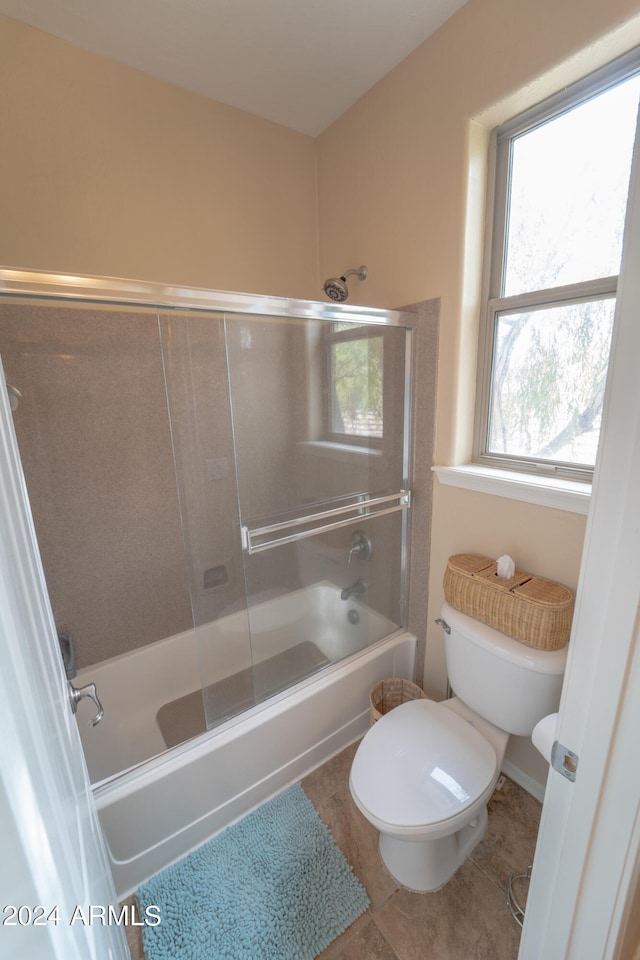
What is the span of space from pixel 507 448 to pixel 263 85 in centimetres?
173

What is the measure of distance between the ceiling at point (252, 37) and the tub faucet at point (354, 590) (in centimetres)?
209

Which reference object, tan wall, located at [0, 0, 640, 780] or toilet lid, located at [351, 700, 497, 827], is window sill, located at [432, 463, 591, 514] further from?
toilet lid, located at [351, 700, 497, 827]

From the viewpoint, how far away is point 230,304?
1.22 metres

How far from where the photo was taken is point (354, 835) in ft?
4.24

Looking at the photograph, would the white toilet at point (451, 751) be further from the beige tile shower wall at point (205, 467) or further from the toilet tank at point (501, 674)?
the beige tile shower wall at point (205, 467)

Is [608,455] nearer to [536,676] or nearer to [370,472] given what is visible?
[536,676]

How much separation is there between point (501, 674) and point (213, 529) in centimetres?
112

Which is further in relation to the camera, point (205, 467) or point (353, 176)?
point (353, 176)

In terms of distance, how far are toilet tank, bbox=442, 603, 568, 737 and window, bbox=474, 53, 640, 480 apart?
22.5 inches

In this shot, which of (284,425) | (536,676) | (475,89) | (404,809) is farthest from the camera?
(284,425)

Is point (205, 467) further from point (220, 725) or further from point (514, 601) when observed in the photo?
→ point (514, 601)

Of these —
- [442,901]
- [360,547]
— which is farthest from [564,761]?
[360,547]

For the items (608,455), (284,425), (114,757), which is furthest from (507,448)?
(114,757)

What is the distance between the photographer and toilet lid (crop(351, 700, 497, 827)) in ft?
3.31
